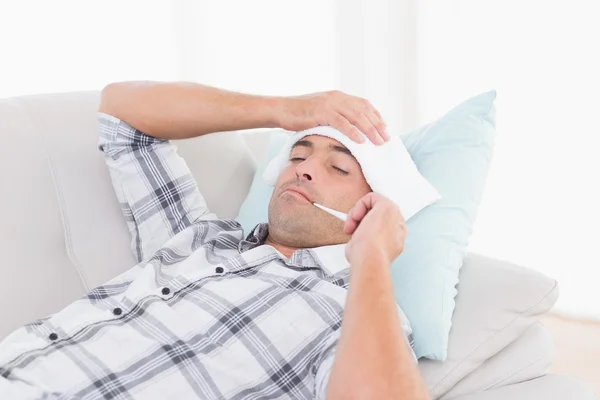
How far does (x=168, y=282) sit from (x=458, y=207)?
2.10 feet

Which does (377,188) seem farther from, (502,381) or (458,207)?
(502,381)

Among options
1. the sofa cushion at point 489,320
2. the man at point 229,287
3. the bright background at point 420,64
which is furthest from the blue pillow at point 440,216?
the bright background at point 420,64

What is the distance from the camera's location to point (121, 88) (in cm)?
191

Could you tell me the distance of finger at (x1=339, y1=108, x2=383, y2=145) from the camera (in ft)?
5.81

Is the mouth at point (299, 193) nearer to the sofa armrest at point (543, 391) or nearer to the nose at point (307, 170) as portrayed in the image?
the nose at point (307, 170)

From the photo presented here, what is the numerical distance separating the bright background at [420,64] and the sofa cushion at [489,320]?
5.24 feet

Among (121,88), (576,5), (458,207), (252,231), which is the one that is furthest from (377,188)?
(576,5)

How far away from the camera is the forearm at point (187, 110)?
6.11ft

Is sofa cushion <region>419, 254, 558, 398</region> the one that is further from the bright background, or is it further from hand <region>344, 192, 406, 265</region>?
the bright background

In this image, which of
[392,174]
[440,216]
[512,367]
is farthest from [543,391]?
[392,174]

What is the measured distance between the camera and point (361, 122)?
1.77m

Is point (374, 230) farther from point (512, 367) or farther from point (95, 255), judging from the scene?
point (95, 255)

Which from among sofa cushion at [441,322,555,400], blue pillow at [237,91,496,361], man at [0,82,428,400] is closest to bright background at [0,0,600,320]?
blue pillow at [237,91,496,361]

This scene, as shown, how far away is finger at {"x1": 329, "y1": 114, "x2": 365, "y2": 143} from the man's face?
0.14 feet
